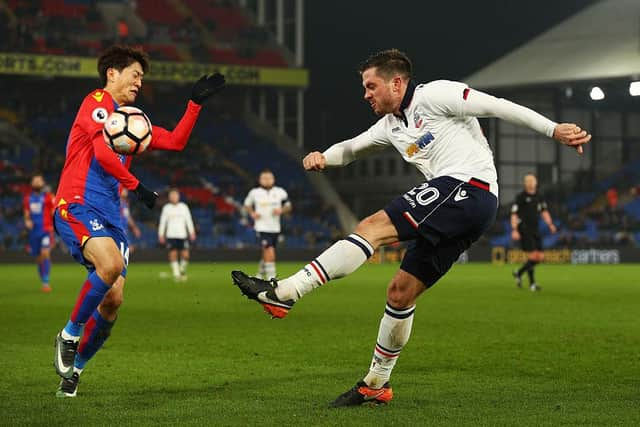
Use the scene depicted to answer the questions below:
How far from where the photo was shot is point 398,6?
47312 mm

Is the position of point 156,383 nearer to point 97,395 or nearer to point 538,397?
point 97,395

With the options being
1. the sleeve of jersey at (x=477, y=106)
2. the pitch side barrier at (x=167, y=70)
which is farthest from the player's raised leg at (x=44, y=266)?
the pitch side barrier at (x=167, y=70)

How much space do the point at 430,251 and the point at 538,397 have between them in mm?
1447

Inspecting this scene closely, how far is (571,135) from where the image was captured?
258 inches

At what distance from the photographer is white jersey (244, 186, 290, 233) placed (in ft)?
77.6

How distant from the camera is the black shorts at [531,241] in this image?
2264cm

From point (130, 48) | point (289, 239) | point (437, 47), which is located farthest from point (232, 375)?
point (437, 47)

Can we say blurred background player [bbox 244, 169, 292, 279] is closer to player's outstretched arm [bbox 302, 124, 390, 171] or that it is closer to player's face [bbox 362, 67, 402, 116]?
player's outstretched arm [bbox 302, 124, 390, 171]

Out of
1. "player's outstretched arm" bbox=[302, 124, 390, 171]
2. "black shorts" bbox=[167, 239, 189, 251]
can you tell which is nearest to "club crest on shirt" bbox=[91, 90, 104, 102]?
"player's outstretched arm" bbox=[302, 124, 390, 171]

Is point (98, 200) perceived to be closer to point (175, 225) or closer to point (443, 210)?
point (443, 210)

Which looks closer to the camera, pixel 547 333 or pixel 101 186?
pixel 101 186

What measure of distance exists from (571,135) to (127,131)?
321 cm

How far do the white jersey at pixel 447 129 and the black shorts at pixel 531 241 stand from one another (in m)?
15.8

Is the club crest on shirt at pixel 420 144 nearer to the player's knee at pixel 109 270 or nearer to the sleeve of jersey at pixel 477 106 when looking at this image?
the sleeve of jersey at pixel 477 106
